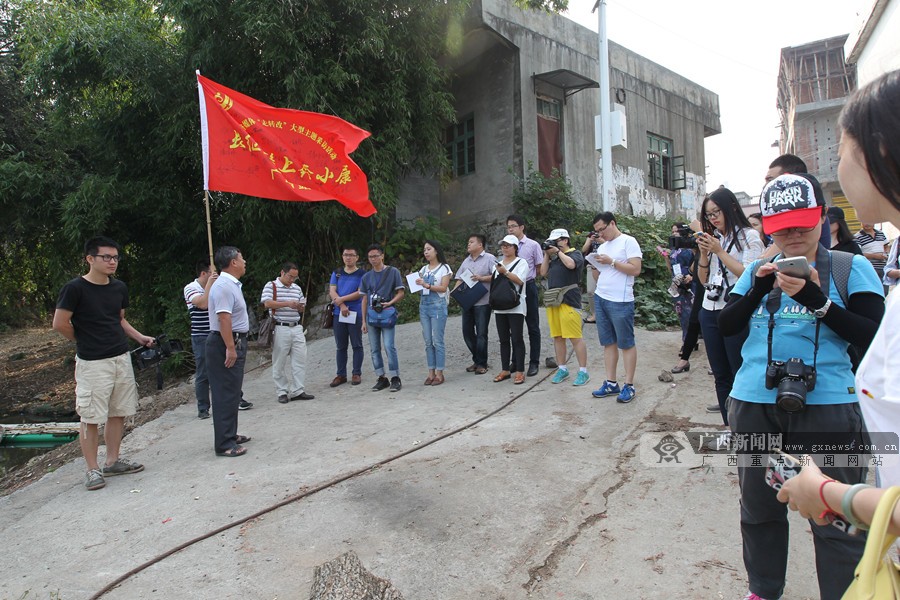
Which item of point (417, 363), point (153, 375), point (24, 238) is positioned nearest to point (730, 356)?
point (417, 363)

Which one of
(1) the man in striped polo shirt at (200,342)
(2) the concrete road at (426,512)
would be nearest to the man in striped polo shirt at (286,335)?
(1) the man in striped polo shirt at (200,342)

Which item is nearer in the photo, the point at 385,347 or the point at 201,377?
the point at 201,377

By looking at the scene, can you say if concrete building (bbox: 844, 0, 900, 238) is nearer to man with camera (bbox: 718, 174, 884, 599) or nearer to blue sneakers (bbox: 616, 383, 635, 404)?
blue sneakers (bbox: 616, 383, 635, 404)

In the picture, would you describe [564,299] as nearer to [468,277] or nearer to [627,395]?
[627,395]

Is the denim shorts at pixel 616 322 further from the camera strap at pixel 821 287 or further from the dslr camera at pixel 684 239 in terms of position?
the camera strap at pixel 821 287

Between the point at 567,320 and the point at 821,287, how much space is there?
4010mm

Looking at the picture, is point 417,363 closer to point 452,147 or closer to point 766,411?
point 766,411

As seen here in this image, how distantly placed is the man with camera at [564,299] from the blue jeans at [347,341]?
2440mm

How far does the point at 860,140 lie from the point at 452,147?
12.9 meters

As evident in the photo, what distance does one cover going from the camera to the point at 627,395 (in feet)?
17.6

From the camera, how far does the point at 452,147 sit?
13.7 meters

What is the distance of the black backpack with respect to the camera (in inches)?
252

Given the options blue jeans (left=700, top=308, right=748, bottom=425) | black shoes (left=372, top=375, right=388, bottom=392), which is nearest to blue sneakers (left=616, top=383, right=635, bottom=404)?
blue jeans (left=700, top=308, right=748, bottom=425)

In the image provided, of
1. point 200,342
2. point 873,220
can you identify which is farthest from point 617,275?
point 200,342
